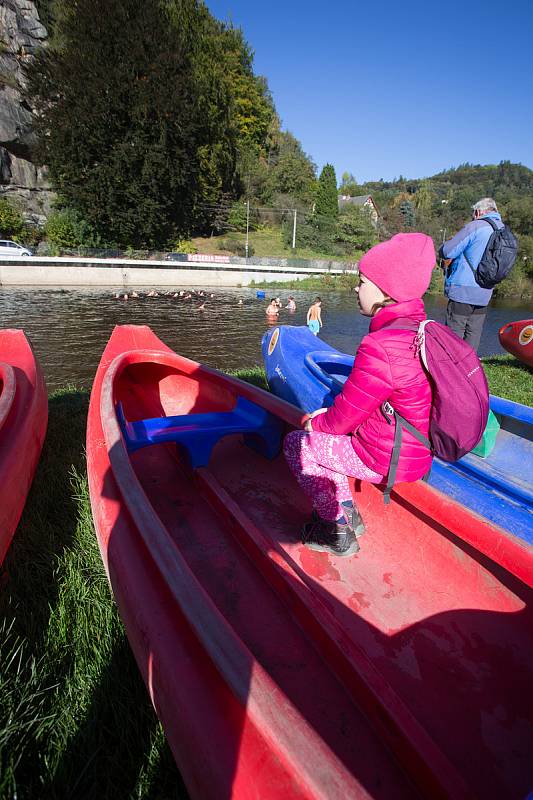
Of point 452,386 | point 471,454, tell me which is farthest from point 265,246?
point 452,386

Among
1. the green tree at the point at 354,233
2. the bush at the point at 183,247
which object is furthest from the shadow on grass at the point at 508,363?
the green tree at the point at 354,233

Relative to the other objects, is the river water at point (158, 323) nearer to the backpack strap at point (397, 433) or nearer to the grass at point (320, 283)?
the grass at point (320, 283)

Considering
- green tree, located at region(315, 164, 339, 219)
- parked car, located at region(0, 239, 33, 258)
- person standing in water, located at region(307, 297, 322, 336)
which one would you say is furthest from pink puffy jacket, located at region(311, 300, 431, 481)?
green tree, located at region(315, 164, 339, 219)

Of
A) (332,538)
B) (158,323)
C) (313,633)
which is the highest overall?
(332,538)

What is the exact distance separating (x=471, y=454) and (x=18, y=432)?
3749 mm

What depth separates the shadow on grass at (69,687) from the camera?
1.46 m

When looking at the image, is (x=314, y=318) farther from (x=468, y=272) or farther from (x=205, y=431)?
(x=205, y=431)

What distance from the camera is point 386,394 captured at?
1794 millimetres

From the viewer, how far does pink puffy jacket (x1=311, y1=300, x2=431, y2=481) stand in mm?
1768

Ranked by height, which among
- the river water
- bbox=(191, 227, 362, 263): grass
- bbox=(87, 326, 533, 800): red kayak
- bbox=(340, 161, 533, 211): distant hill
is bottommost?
the river water

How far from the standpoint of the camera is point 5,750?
142 centimetres

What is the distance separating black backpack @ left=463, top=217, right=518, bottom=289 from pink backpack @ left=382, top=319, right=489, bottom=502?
2809mm

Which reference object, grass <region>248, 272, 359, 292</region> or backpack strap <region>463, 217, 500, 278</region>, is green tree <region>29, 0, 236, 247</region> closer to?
grass <region>248, 272, 359, 292</region>

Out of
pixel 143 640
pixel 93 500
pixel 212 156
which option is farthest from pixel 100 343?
pixel 212 156
